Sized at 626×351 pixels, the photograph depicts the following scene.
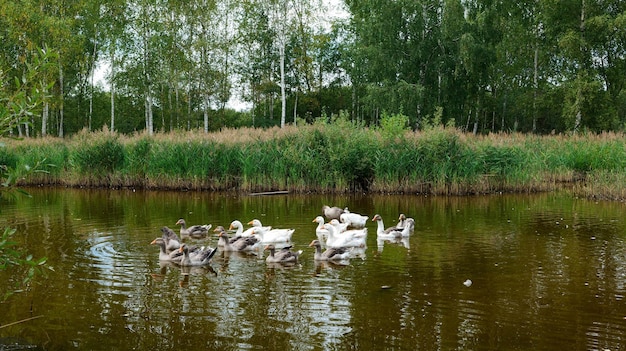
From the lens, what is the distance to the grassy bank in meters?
25.3

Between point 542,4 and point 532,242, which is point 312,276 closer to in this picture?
point 532,242

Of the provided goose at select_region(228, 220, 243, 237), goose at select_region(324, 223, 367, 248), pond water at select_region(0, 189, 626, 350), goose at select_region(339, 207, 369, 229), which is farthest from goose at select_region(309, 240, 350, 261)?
goose at select_region(339, 207, 369, 229)

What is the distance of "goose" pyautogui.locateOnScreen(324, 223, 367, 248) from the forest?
24.5 meters

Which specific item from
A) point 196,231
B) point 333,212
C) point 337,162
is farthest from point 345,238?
point 337,162

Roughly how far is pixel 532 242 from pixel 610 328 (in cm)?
627

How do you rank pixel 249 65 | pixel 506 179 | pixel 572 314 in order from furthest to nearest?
pixel 249 65 → pixel 506 179 → pixel 572 314

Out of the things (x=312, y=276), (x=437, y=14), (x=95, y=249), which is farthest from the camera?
(x=437, y=14)

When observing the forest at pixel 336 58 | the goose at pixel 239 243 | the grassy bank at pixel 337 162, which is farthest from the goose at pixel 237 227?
the forest at pixel 336 58

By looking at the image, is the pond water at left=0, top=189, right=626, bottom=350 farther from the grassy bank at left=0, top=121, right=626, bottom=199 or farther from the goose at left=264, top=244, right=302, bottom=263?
the grassy bank at left=0, top=121, right=626, bottom=199

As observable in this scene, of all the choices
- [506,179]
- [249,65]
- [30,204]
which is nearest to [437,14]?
[249,65]

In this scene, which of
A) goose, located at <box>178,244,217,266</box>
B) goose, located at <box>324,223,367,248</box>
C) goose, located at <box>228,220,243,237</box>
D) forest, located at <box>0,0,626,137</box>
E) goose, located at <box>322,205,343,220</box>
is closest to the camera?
goose, located at <box>178,244,217,266</box>

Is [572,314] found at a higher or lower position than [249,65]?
lower

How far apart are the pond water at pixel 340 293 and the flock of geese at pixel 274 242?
0.98ft

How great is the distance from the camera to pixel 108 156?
28453 mm
